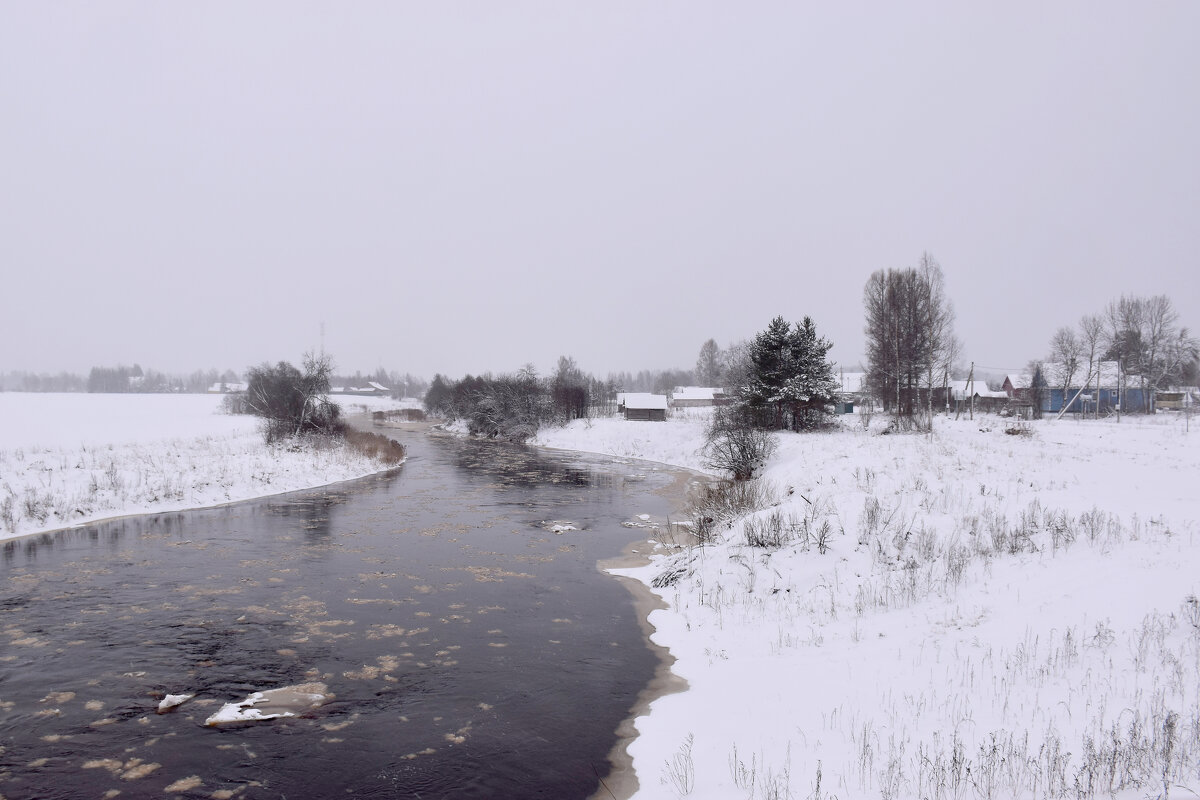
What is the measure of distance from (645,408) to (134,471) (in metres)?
51.1

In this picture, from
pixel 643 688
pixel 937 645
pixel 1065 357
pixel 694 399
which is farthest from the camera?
pixel 694 399

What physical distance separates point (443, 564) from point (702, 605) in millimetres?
6893

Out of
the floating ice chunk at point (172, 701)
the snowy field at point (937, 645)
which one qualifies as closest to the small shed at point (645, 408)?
the snowy field at point (937, 645)

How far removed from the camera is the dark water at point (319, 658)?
252 inches

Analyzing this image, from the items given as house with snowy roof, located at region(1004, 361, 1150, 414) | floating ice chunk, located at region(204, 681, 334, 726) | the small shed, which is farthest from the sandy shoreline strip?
house with snowy roof, located at region(1004, 361, 1150, 414)

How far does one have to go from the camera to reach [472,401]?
66.3 metres

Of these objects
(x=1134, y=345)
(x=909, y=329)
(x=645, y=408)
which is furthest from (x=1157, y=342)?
(x=645, y=408)

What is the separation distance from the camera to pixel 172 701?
7695 millimetres

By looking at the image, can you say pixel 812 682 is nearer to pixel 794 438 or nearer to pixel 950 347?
pixel 794 438

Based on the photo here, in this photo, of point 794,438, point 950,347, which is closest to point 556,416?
point 794,438

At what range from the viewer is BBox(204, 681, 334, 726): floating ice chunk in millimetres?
7427

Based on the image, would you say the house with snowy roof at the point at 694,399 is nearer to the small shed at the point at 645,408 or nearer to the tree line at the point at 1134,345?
the small shed at the point at 645,408

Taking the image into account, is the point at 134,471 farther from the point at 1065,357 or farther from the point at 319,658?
the point at 1065,357

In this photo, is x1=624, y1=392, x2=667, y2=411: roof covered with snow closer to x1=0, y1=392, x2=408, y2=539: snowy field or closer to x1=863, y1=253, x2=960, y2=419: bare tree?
x1=863, y1=253, x2=960, y2=419: bare tree
